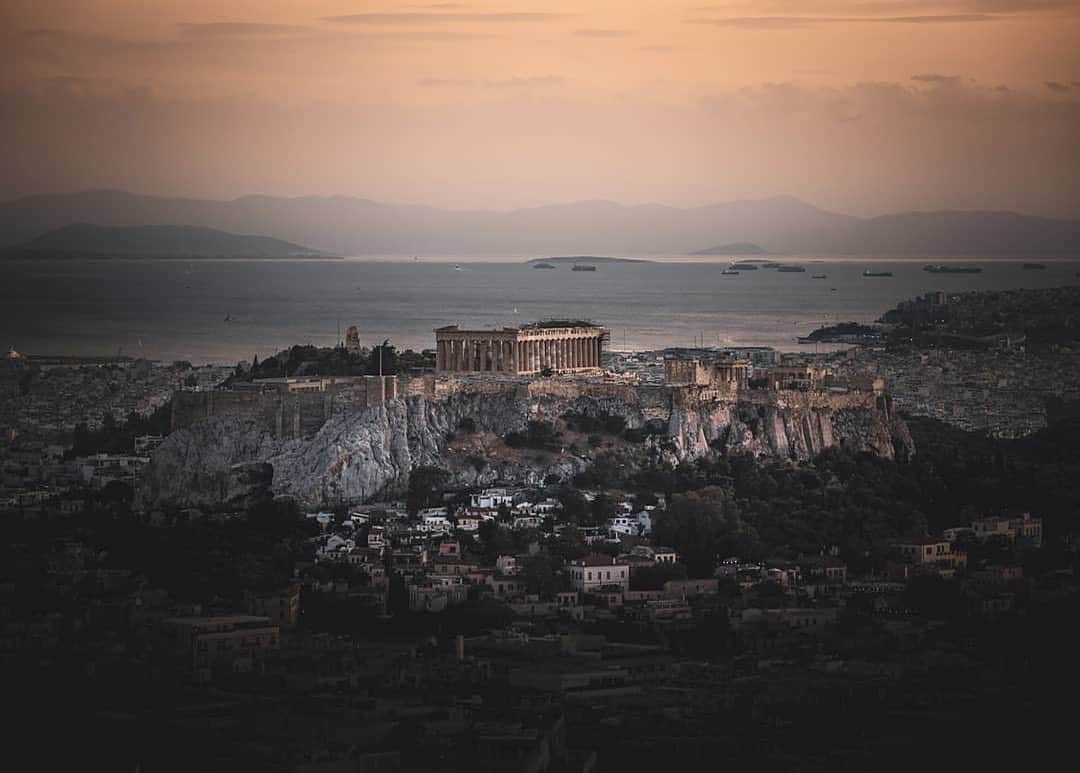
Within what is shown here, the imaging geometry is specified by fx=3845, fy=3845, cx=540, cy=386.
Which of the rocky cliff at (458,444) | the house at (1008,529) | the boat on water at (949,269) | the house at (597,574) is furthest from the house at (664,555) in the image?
the boat on water at (949,269)

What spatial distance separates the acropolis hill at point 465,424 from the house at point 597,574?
3.63 meters

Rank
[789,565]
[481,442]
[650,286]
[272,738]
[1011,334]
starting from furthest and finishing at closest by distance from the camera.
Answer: [650,286] < [1011,334] < [481,442] < [789,565] < [272,738]

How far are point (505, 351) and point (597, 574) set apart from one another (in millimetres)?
7580

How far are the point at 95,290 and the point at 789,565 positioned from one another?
24.6m

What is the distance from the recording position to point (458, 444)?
44.3 metres

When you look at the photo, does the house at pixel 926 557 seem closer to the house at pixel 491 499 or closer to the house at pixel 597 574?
the house at pixel 597 574

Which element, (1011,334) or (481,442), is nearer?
(481,442)

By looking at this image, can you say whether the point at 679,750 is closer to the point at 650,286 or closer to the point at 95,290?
the point at 95,290

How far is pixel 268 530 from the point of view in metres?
41.9

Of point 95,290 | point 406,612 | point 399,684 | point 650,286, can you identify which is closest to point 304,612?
point 406,612

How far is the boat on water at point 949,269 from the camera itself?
68744 millimetres

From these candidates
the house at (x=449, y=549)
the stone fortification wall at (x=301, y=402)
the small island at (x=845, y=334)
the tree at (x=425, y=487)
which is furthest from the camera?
the small island at (x=845, y=334)

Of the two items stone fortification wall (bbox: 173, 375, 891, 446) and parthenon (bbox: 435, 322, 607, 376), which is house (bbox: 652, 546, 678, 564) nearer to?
stone fortification wall (bbox: 173, 375, 891, 446)

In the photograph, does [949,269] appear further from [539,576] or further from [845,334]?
[539,576]
